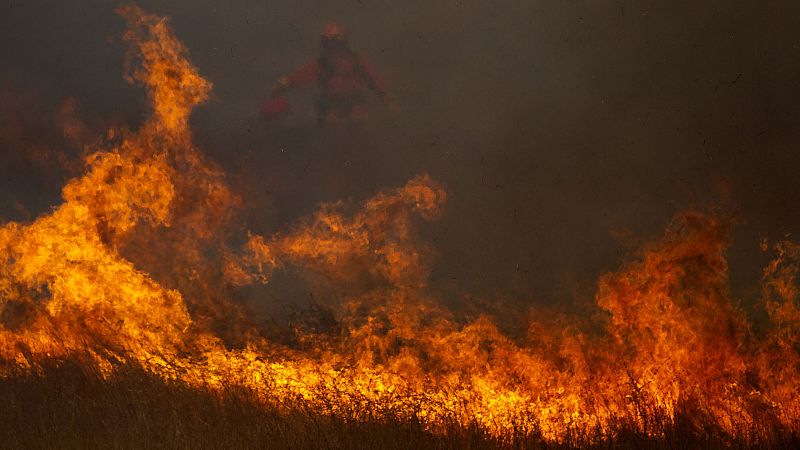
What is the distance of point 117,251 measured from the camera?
41.4 ft

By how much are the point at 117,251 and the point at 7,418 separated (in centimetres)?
484

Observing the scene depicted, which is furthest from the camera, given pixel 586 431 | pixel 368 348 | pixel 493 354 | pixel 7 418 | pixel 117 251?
pixel 117 251

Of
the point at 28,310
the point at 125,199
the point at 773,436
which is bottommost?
the point at 773,436

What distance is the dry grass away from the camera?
272 inches

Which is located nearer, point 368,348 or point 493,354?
point 493,354

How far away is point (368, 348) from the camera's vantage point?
38.4 ft

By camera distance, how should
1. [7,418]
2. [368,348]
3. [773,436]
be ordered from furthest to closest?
[368,348] < [7,418] < [773,436]

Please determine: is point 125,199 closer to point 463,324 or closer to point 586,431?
point 463,324

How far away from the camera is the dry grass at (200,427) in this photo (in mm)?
6914

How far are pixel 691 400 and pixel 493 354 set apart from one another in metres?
3.58

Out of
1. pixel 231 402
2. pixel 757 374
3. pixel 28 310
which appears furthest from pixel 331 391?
pixel 28 310

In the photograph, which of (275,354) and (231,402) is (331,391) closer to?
(231,402)

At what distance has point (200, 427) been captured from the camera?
745 centimetres

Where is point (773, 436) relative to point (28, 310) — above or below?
below
